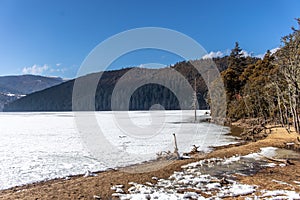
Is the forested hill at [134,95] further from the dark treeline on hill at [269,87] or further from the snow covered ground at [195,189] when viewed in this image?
the snow covered ground at [195,189]

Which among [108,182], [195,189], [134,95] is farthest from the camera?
[134,95]

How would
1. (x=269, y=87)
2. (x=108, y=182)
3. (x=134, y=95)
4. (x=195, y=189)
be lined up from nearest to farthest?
(x=195, y=189), (x=108, y=182), (x=269, y=87), (x=134, y=95)

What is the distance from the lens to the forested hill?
95.5 meters

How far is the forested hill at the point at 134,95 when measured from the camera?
9550cm

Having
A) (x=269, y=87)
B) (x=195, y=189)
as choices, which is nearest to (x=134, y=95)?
(x=269, y=87)

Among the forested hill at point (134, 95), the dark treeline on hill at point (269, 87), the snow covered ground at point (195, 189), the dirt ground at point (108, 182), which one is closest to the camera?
the snow covered ground at point (195, 189)

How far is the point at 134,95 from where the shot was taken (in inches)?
4102

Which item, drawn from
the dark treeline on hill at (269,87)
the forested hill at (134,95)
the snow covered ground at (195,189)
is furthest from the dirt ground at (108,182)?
the forested hill at (134,95)

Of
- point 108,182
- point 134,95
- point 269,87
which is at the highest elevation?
point 134,95

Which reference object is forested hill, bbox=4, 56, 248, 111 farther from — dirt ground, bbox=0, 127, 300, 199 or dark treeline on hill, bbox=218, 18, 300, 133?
dirt ground, bbox=0, 127, 300, 199

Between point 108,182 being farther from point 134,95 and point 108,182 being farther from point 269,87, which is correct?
point 134,95

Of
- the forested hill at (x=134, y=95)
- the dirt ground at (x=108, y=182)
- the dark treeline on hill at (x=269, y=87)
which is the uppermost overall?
the forested hill at (x=134, y=95)

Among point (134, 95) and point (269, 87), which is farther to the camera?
point (134, 95)

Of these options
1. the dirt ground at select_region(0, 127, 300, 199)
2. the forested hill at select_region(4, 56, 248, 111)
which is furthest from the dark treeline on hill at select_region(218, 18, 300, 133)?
the forested hill at select_region(4, 56, 248, 111)
